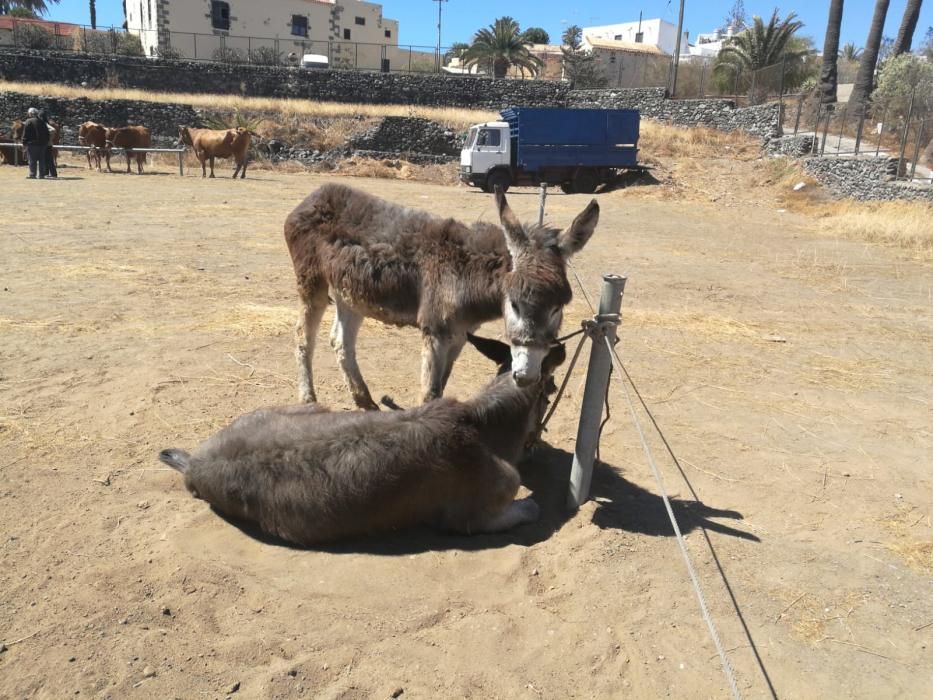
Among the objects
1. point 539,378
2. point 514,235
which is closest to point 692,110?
point 514,235

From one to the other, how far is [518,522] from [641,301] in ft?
20.2

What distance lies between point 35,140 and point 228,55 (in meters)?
34.7

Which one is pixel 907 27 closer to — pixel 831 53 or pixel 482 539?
pixel 831 53

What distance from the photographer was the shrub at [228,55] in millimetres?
49825

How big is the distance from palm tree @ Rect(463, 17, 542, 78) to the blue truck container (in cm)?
3288

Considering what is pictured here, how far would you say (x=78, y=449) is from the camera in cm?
462

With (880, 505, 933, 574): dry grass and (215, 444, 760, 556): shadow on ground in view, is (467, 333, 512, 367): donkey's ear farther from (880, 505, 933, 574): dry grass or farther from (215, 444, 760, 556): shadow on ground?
(880, 505, 933, 574): dry grass

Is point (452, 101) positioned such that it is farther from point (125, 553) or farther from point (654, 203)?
point (125, 553)

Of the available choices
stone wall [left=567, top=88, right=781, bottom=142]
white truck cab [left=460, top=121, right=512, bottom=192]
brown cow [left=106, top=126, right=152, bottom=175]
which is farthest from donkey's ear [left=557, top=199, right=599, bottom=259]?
stone wall [left=567, top=88, right=781, bottom=142]

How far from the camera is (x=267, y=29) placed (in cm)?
5641

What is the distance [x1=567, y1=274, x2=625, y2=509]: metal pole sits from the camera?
3.94 m

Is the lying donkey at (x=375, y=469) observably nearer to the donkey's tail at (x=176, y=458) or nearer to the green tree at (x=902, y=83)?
the donkey's tail at (x=176, y=458)

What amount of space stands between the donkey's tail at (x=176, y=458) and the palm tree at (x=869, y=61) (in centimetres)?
3121

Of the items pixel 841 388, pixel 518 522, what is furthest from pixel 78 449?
pixel 841 388
